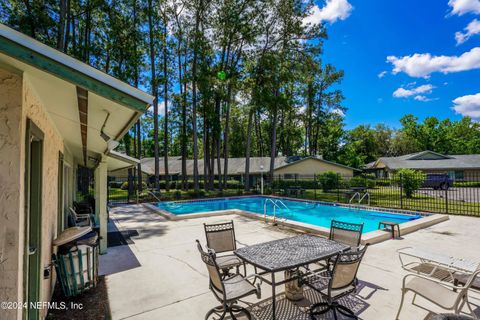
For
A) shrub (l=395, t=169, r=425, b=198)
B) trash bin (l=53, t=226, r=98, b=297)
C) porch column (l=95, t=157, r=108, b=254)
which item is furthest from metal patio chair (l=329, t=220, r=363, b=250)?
shrub (l=395, t=169, r=425, b=198)

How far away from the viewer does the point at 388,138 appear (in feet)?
185

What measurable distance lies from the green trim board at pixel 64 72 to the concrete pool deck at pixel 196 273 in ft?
9.85

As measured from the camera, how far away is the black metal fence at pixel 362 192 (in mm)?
13156

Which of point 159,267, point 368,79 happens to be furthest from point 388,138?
point 159,267

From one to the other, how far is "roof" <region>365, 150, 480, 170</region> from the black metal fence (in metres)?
4.84

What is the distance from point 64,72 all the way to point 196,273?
13.8 feet

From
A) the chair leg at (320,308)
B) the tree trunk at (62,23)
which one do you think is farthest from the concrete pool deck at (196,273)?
the tree trunk at (62,23)

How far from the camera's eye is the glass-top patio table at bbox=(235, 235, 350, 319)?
10.2 feet

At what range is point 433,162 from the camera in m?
32.2

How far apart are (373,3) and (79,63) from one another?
17.0m

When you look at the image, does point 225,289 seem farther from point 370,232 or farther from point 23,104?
point 370,232

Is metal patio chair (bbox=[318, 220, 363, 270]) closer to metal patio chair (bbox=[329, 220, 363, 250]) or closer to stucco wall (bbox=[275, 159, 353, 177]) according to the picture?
metal patio chair (bbox=[329, 220, 363, 250])

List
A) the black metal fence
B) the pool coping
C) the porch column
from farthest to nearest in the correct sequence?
the black metal fence, the pool coping, the porch column

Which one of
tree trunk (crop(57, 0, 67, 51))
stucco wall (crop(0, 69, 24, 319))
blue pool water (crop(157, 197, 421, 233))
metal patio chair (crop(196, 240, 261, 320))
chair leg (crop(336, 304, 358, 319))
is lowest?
blue pool water (crop(157, 197, 421, 233))
